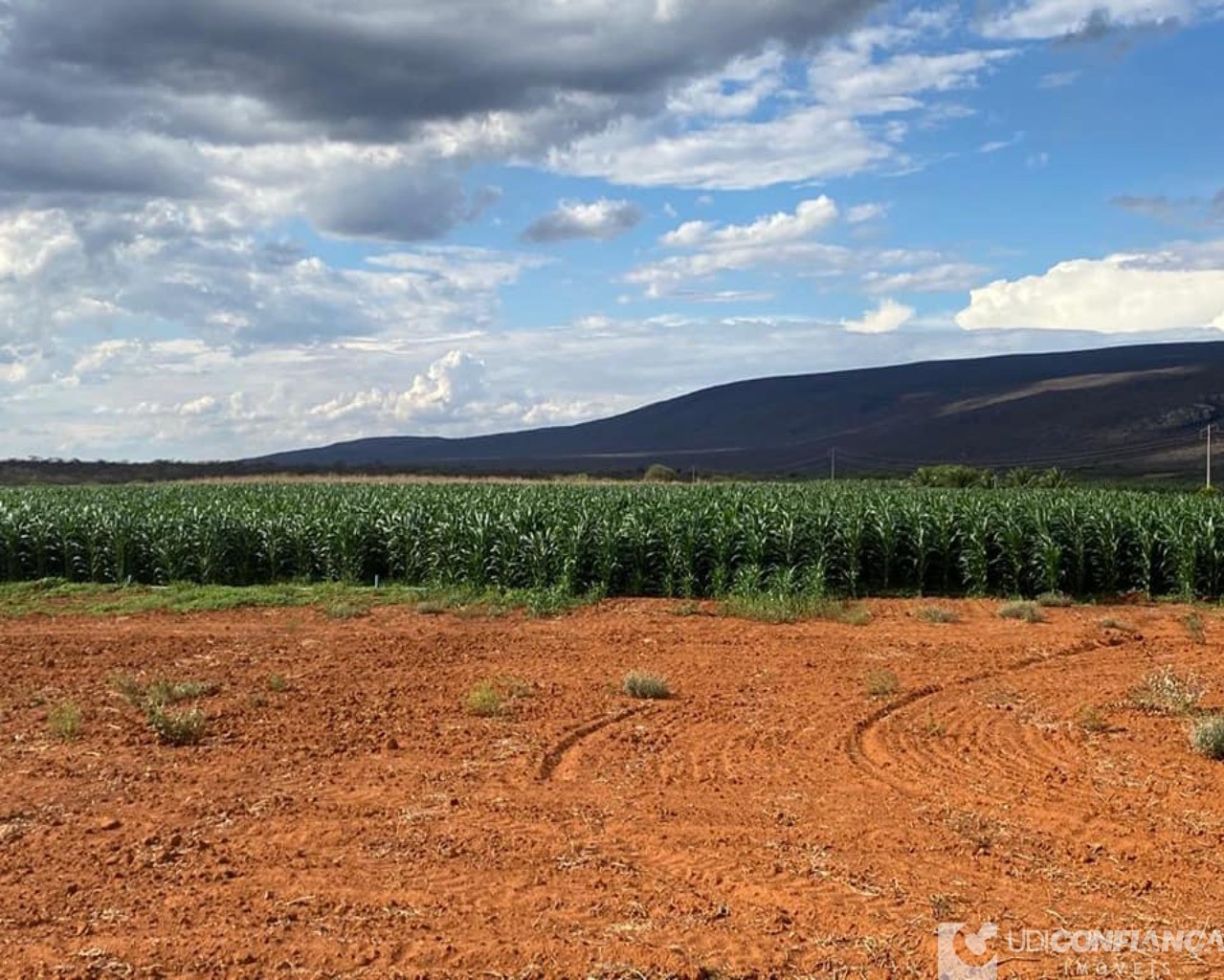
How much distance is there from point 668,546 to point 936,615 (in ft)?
15.7

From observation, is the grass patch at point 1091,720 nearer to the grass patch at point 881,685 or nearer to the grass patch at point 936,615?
the grass patch at point 881,685

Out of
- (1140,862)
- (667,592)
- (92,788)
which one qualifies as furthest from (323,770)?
(667,592)

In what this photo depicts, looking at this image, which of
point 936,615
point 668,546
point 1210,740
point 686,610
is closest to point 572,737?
point 1210,740

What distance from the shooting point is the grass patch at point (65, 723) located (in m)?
8.95

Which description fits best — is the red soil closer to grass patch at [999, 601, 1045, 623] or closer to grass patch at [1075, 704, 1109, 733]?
grass patch at [1075, 704, 1109, 733]

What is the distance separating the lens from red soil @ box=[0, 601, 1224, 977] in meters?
4.97

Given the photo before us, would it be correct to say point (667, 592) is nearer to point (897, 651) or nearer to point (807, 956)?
point (897, 651)

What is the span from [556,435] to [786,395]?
35.2 metres

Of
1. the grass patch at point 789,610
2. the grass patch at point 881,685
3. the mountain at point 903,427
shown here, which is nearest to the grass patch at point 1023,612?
the grass patch at point 789,610

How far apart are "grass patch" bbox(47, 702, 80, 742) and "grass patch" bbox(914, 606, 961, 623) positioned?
1140 centimetres

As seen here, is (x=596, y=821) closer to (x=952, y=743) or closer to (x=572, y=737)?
(x=572, y=737)

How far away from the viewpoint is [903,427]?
12625cm

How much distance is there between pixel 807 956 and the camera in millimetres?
4789

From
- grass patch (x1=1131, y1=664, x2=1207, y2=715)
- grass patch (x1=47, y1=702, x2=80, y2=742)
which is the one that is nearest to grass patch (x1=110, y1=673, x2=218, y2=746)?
grass patch (x1=47, y1=702, x2=80, y2=742)
